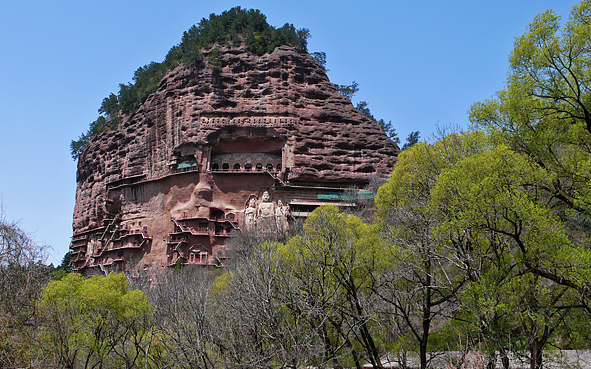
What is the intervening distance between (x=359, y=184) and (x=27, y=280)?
4079 centimetres

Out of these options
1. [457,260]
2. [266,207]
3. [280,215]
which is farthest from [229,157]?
[457,260]

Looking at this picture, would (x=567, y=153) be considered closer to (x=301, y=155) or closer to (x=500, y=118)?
(x=500, y=118)

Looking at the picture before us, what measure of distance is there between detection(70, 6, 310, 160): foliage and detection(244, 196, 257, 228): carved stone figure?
15.2m

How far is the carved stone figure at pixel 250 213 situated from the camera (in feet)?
158

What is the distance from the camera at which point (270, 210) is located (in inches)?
1897

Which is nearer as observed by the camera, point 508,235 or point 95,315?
point 508,235

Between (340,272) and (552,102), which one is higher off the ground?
(552,102)

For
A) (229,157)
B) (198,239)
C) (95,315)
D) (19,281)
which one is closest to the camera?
(19,281)

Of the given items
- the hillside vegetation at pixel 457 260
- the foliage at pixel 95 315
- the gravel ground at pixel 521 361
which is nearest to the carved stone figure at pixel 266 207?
the foliage at pixel 95 315

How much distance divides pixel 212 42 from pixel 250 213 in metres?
22.4

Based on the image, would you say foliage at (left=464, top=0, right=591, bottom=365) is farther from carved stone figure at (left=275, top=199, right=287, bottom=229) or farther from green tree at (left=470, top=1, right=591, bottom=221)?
carved stone figure at (left=275, top=199, right=287, bottom=229)

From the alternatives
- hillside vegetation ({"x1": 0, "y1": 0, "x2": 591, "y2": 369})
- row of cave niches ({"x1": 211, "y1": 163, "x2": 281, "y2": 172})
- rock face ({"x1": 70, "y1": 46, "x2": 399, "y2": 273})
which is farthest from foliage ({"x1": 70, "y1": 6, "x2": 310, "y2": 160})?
hillside vegetation ({"x1": 0, "y1": 0, "x2": 591, "y2": 369})

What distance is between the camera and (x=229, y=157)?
52.5 metres

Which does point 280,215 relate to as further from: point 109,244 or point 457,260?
point 457,260
